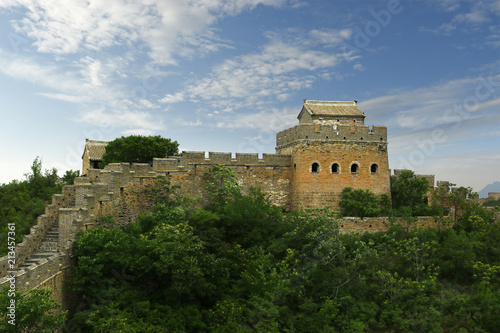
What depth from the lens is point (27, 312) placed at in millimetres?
10758

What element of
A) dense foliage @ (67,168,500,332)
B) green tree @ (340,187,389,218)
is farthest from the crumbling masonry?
dense foliage @ (67,168,500,332)

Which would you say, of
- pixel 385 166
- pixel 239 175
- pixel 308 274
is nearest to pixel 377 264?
pixel 308 274

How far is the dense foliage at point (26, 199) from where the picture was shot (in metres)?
21.2

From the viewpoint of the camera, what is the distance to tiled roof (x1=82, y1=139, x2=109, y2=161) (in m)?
32.0

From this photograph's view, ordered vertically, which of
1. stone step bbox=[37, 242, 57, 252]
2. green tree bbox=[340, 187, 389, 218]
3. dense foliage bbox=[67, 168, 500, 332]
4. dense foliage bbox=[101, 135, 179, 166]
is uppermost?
dense foliage bbox=[101, 135, 179, 166]

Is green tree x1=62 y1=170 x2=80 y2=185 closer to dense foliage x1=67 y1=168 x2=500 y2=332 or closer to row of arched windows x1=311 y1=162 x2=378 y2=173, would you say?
dense foliage x1=67 y1=168 x2=500 y2=332

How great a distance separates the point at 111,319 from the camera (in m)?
13.2

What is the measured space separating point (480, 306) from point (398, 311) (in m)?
4.09

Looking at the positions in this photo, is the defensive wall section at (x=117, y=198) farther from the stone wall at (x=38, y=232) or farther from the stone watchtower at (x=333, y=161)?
the stone watchtower at (x=333, y=161)

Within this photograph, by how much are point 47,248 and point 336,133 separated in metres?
17.3

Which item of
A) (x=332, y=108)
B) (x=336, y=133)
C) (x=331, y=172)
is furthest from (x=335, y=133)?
(x=332, y=108)

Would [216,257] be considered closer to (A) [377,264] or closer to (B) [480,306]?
(A) [377,264]

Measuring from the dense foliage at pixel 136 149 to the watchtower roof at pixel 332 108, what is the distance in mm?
11295

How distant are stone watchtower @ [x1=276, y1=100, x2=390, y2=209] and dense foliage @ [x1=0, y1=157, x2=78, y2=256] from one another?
53.2 ft
